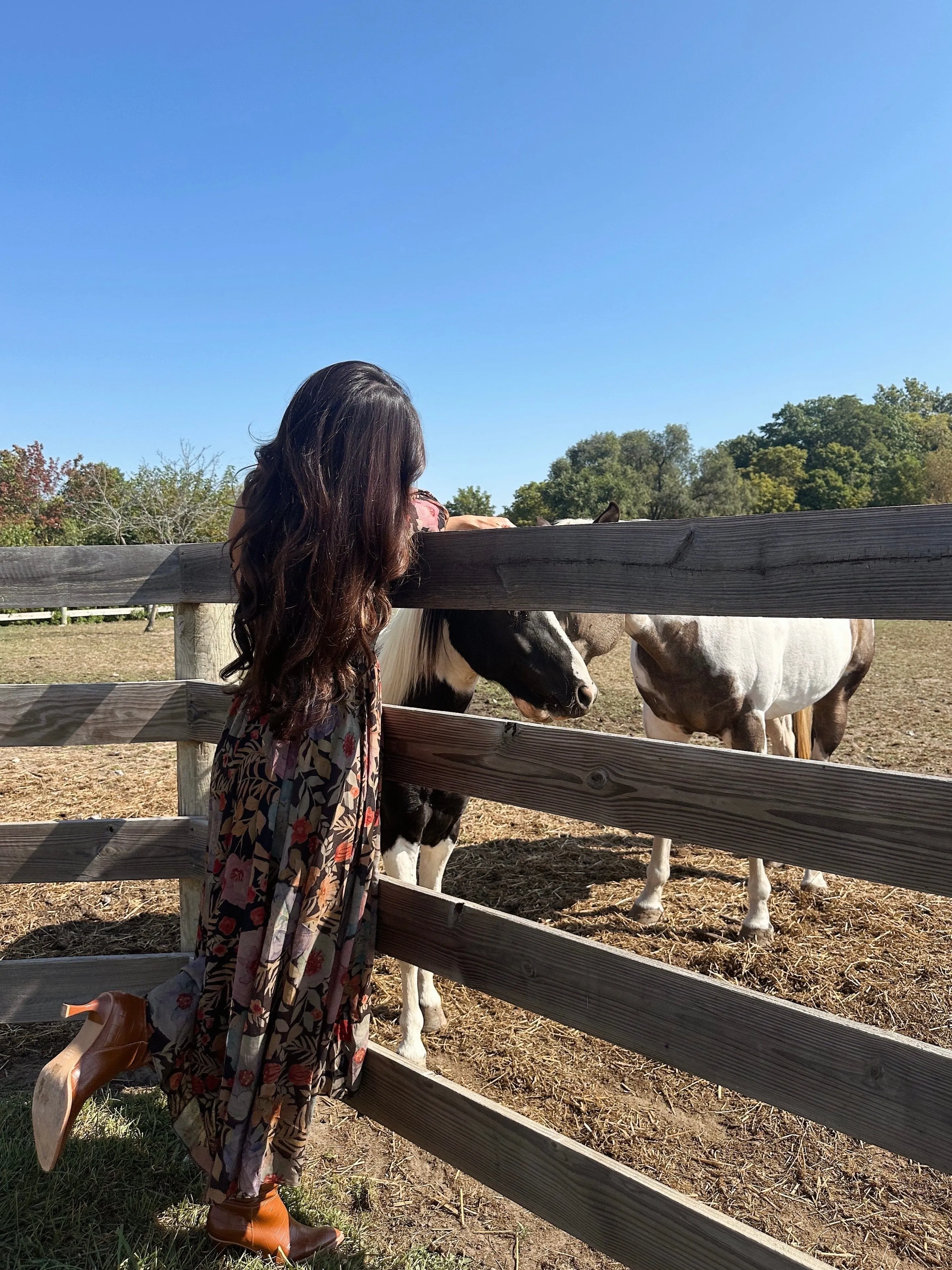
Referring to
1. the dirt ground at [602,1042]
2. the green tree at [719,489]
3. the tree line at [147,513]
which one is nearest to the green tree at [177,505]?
the tree line at [147,513]

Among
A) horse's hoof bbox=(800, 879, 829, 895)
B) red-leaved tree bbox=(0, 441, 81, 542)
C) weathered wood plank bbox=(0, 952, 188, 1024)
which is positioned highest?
red-leaved tree bbox=(0, 441, 81, 542)

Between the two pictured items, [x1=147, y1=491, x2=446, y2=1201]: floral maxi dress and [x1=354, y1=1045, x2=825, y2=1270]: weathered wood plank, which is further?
[x1=147, y1=491, x2=446, y2=1201]: floral maxi dress

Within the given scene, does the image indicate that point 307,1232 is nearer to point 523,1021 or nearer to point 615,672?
point 523,1021

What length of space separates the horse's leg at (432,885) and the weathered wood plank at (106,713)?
120 cm

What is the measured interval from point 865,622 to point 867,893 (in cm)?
201

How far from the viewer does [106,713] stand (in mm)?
2646

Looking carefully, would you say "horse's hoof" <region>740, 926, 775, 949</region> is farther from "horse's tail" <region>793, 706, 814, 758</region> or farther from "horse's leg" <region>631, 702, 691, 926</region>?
"horse's tail" <region>793, 706, 814, 758</region>

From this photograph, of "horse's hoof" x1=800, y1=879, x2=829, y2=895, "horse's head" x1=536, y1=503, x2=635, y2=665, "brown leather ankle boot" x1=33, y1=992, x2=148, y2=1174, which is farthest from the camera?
"horse's hoof" x1=800, y1=879, x2=829, y2=895

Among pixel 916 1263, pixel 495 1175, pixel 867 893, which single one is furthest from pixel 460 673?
pixel 867 893

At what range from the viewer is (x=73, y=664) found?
44.2 ft

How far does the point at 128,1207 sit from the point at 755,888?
312 cm

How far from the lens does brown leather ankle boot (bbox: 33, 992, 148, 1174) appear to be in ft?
5.50

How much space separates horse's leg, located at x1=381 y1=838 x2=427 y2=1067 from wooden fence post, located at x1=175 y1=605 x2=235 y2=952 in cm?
71

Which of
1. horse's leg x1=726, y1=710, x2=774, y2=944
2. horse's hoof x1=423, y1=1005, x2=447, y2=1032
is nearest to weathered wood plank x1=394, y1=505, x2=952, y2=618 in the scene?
horse's hoof x1=423, y1=1005, x2=447, y2=1032
